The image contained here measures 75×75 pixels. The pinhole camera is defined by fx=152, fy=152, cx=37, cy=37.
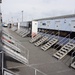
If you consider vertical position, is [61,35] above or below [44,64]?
above

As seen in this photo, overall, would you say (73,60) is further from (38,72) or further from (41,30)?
Answer: (41,30)

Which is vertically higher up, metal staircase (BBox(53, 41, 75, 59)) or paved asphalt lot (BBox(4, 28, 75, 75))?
metal staircase (BBox(53, 41, 75, 59))

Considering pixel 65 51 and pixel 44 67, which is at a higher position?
pixel 65 51

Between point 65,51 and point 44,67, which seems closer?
point 44,67

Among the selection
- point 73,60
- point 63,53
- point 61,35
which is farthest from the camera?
point 61,35

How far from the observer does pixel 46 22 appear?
77.3ft

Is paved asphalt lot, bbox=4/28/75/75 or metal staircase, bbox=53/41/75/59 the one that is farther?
Result: metal staircase, bbox=53/41/75/59

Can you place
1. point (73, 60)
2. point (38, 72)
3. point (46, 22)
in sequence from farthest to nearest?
point (46, 22) → point (73, 60) → point (38, 72)

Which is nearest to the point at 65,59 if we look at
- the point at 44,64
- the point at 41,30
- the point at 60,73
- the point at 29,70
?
the point at 44,64

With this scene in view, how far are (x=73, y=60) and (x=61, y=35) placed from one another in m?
5.75

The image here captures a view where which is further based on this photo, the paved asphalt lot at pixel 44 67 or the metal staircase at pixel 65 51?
the metal staircase at pixel 65 51

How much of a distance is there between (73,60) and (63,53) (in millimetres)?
1568

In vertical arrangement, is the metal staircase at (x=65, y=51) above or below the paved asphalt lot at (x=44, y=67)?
above

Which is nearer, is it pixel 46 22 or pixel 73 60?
pixel 73 60
